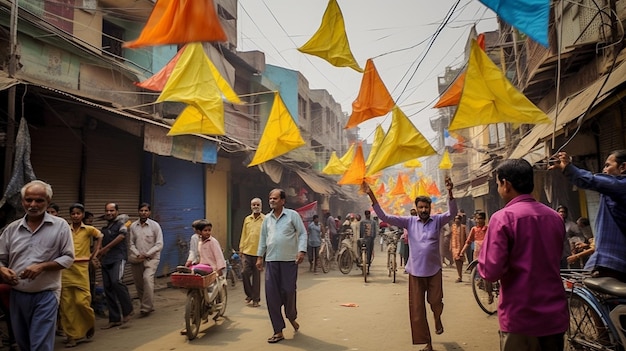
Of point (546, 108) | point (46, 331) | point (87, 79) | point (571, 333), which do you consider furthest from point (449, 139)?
point (46, 331)

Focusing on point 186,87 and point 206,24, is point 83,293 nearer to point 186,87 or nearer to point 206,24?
point 186,87

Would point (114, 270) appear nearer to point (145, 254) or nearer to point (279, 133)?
point (145, 254)

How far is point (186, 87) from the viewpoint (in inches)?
285

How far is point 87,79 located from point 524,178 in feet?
32.8

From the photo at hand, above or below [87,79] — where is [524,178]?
below

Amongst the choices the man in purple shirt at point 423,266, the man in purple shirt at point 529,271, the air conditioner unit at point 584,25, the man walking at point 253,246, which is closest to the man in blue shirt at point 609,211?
the man in purple shirt at point 529,271

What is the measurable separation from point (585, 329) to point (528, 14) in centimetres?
394

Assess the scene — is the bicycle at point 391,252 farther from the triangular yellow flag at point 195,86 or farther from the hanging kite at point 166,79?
the triangular yellow flag at point 195,86

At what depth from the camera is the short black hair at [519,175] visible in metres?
2.57

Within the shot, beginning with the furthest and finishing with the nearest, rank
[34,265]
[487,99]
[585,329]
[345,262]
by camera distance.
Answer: [345,262], [487,99], [585,329], [34,265]

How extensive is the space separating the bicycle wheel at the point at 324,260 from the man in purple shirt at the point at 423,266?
803cm

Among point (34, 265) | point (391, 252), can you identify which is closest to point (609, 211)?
point (34, 265)

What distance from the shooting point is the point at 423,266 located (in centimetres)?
482

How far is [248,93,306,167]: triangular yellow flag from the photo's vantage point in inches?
363
